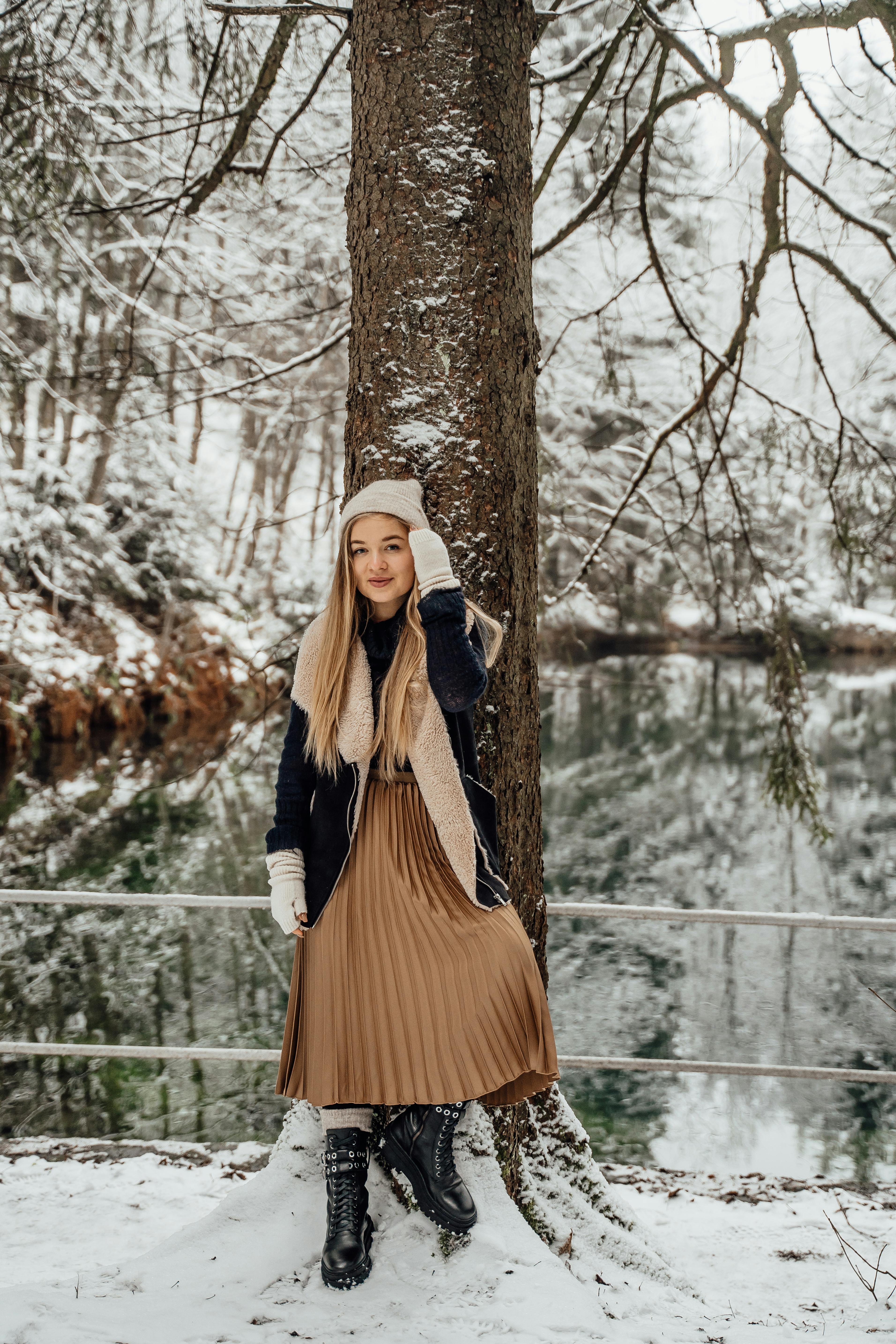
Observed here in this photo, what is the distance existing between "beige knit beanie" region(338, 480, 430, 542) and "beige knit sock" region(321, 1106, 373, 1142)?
3.97ft

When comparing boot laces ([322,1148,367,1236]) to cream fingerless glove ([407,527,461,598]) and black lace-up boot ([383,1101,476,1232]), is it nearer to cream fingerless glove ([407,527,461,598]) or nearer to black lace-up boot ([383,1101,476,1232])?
black lace-up boot ([383,1101,476,1232])

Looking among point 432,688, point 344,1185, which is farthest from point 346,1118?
point 432,688

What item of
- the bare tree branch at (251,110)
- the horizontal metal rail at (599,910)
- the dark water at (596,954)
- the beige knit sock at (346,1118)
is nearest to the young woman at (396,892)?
the beige knit sock at (346,1118)

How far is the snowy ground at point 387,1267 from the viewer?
1.83m

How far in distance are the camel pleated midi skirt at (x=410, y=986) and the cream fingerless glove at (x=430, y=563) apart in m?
0.43

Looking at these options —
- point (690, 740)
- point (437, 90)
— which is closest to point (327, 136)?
point (437, 90)

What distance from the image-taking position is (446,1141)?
6.81ft

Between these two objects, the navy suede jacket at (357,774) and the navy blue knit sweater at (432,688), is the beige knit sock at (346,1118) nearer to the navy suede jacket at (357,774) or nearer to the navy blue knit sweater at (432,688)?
the navy suede jacket at (357,774)

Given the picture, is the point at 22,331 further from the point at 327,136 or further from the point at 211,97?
the point at 211,97

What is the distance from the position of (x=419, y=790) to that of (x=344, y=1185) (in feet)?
2.72

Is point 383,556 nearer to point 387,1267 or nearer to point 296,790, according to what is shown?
point 296,790

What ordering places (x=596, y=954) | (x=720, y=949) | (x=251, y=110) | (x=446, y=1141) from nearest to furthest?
(x=446, y=1141)
(x=251, y=110)
(x=596, y=954)
(x=720, y=949)

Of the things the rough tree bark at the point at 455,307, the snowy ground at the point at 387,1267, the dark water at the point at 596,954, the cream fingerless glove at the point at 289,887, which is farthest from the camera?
the dark water at the point at 596,954

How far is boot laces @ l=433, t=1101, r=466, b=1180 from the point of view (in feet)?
6.75
